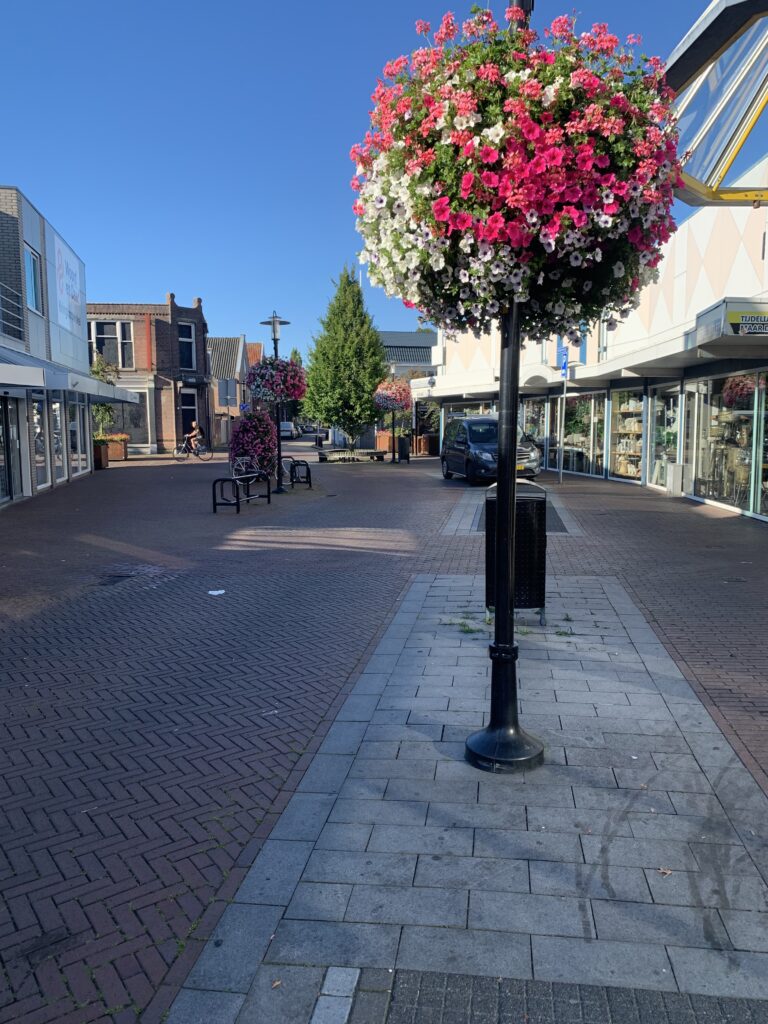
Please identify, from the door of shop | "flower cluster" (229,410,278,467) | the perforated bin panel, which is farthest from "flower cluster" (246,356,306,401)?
the perforated bin panel

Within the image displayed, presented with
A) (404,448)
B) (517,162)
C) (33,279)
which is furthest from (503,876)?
(404,448)

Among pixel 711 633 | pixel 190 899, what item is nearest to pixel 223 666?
pixel 190 899

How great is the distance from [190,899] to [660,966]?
1.68 meters

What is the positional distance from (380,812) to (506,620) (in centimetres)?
112

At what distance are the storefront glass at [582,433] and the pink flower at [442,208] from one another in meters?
20.5

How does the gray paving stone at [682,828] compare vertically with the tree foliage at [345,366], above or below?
below

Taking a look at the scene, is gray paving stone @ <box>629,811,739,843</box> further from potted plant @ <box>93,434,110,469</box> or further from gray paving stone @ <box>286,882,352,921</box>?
potted plant @ <box>93,434,110,469</box>

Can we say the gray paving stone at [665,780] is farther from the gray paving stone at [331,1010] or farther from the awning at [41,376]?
the awning at [41,376]

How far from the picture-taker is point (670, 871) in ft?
10.3

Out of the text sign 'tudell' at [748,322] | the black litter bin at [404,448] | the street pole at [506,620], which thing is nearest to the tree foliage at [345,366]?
the black litter bin at [404,448]

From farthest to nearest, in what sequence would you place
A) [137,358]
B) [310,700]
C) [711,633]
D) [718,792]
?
[137,358] → [711,633] → [310,700] → [718,792]

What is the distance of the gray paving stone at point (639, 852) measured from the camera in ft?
10.5

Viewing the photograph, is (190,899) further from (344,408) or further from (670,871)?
(344,408)

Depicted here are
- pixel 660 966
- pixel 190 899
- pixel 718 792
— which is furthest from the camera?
pixel 718 792
